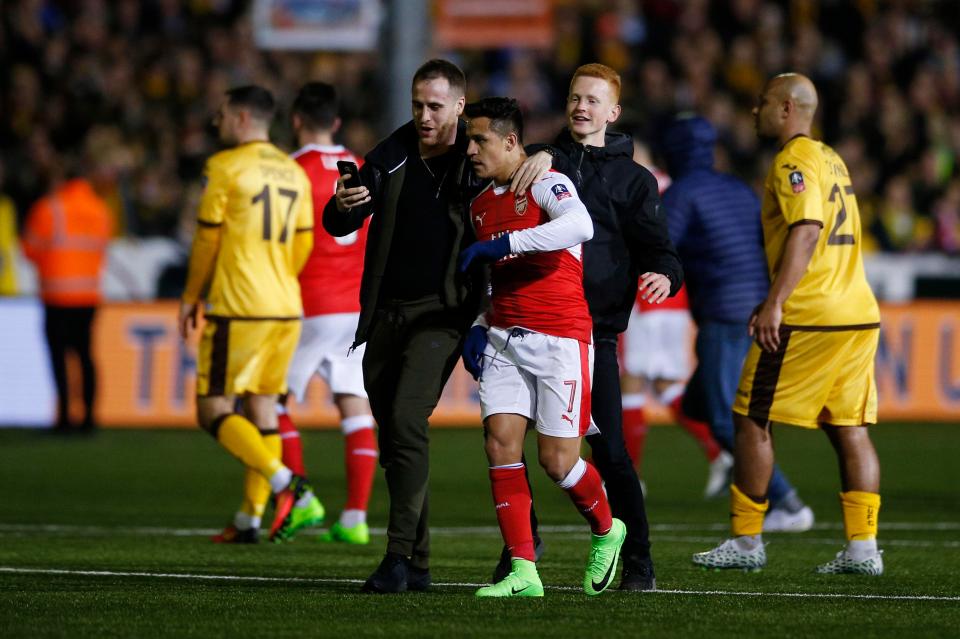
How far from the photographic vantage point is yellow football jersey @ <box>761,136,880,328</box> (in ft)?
26.0

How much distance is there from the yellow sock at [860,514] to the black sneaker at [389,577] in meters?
2.15

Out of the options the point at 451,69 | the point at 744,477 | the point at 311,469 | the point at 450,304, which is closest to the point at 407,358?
the point at 450,304

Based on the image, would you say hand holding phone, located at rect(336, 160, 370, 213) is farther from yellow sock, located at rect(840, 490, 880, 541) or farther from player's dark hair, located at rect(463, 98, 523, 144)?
yellow sock, located at rect(840, 490, 880, 541)

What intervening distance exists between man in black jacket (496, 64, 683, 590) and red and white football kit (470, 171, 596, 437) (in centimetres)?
32

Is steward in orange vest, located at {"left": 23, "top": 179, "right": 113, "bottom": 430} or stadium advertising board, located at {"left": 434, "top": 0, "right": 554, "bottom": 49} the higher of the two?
stadium advertising board, located at {"left": 434, "top": 0, "right": 554, "bottom": 49}

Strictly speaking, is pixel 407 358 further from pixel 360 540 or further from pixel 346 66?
pixel 346 66

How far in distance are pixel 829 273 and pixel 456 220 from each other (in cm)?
176

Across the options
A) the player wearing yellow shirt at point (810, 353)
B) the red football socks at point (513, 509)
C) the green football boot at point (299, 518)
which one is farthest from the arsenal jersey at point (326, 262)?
the red football socks at point (513, 509)

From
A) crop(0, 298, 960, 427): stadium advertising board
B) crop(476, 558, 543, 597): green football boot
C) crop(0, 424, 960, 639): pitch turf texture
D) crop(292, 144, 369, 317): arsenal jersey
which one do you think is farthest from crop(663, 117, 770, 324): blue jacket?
crop(0, 298, 960, 427): stadium advertising board

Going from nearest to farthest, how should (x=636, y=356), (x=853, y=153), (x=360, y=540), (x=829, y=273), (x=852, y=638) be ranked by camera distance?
(x=852, y=638) < (x=829, y=273) < (x=360, y=540) < (x=636, y=356) < (x=853, y=153)

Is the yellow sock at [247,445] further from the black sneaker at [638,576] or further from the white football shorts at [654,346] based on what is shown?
the white football shorts at [654,346]

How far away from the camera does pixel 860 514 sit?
26.6 feet

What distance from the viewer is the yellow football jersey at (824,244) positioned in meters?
7.91

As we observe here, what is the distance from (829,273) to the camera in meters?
7.99
